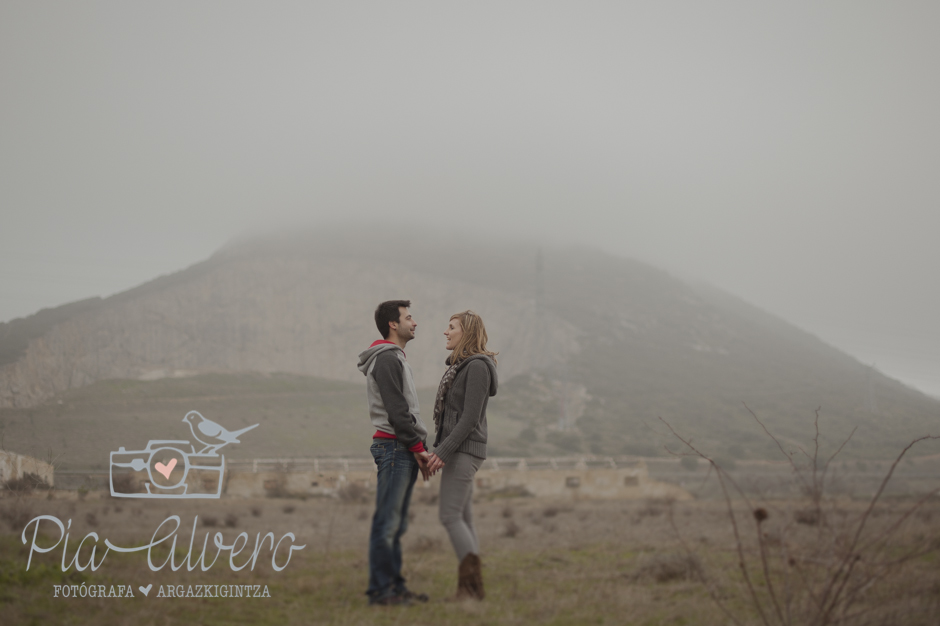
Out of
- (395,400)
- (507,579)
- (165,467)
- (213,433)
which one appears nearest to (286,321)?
(213,433)

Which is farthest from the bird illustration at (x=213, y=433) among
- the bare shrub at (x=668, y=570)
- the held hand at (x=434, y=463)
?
the bare shrub at (x=668, y=570)

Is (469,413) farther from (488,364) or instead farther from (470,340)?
(470,340)

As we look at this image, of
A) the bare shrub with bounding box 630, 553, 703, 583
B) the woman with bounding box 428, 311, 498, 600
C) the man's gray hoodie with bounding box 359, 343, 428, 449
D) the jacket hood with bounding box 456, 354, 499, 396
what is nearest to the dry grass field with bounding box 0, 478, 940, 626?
the bare shrub with bounding box 630, 553, 703, 583

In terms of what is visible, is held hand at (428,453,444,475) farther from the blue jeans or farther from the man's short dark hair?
the man's short dark hair

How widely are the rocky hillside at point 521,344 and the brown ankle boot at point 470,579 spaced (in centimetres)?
2145

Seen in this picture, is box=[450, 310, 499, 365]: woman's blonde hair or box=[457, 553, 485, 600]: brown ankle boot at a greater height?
box=[450, 310, 499, 365]: woman's blonde hair

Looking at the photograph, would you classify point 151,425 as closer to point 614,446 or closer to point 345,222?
point 614,446

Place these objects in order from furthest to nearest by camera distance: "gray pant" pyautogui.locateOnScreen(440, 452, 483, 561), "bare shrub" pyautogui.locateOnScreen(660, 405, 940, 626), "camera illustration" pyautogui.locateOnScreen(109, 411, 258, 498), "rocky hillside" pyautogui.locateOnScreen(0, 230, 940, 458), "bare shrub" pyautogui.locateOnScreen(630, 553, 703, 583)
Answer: "rocky hillside" pyautogui.locateOnScreen(0, 230, 940, 458), "camera illustration" pyautogui.locateOnScreen(109, 411, 258, 498), "bare shrub" pyautogui.locateOnScreen(630, 553, 703, 583), "gray pant" pyautogui.locateOnScreen(440, 452, 483, 561), "bare shrub" pyautogui.locateOnScreen(660, 405, 940, 626)

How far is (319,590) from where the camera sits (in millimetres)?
4168

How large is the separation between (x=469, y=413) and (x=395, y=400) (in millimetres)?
464

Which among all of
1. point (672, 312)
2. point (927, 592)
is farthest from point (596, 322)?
point (927, 592)

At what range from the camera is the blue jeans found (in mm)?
3668

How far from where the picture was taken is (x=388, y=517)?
145 inches

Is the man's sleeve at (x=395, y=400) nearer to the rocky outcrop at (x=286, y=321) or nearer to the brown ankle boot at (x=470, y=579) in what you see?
the brown ankle boot at (x=470, y=579)
